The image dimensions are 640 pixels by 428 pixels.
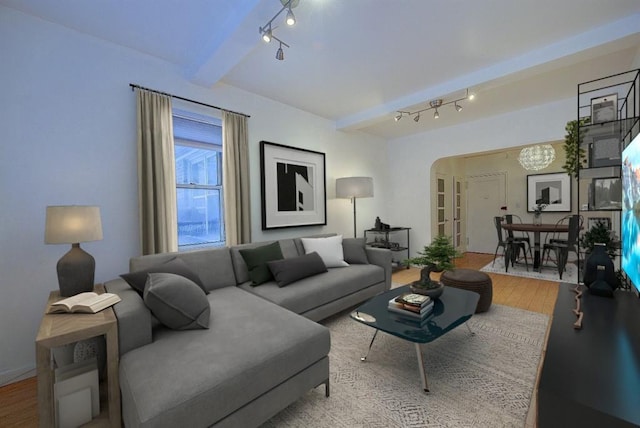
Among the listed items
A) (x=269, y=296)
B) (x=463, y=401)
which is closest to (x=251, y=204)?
(x=269, y=296)

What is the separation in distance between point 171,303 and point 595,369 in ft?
6.83

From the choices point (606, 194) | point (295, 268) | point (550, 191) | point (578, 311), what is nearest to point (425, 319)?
point (578, 311)

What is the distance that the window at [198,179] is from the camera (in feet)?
9.22

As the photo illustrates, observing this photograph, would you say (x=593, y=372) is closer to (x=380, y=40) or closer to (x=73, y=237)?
(x=380, y=40)

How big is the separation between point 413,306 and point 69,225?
2.44 meters

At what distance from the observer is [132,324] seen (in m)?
A: 1.44

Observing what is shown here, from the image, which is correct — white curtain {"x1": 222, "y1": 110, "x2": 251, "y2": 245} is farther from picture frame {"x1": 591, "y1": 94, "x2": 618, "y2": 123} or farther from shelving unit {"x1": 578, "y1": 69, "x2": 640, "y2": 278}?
picture frame {"x1": 591, "y1": 94, "x2": 618, "y2": 123}

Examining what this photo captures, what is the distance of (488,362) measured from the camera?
6.44 feet

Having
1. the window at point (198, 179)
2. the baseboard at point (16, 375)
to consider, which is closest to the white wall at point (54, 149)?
the baseboard at point (16, 375)

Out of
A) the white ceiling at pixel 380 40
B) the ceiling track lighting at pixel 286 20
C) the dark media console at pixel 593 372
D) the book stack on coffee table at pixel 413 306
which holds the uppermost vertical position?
the white ceiling at pixel 380 40

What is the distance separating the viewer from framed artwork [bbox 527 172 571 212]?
546cm

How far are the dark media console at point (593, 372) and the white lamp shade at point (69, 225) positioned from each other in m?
2.60

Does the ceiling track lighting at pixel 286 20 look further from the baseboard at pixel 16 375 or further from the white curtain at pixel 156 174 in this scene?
the baseboard at pixel 16 375

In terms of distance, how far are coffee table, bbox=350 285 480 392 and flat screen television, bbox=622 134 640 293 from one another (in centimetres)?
90
